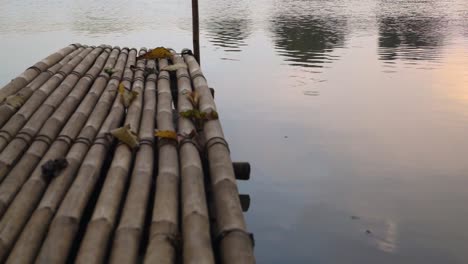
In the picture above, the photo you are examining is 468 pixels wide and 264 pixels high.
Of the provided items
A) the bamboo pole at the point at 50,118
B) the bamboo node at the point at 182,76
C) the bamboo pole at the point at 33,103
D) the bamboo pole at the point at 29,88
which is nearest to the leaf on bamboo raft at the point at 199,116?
the bamboo pole at the point at 50,118

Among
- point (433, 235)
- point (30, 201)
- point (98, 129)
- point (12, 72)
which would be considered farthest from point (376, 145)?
point (12, 72)

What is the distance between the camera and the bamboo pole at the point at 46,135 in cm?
427

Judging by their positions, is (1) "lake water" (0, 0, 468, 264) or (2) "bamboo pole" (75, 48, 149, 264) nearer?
(2) "bamboo pole" (75, 48, 149, 264)

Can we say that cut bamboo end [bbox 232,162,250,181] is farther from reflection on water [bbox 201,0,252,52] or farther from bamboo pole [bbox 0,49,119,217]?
reflection on water [bbox 201,0,252,52]

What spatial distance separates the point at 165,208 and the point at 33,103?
368cm

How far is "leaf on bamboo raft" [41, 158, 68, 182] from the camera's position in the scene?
4.40 m

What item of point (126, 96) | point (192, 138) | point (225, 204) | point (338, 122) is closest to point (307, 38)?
point (338, 122)

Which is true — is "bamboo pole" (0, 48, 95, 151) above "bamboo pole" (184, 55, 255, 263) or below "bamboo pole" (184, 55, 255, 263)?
above

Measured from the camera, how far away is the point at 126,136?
5.16 metres

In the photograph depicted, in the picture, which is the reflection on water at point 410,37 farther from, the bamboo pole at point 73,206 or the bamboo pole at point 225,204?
the bamboo pole at point 73,206

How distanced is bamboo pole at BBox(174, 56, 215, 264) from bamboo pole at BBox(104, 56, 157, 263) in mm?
344

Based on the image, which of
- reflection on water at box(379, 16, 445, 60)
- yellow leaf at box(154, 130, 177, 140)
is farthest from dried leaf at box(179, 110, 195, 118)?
reflection on water at box(379, 16, 445, 60)

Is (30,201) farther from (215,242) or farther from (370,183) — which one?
(370,183)

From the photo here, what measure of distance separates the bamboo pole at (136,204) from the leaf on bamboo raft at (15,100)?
1.91m
